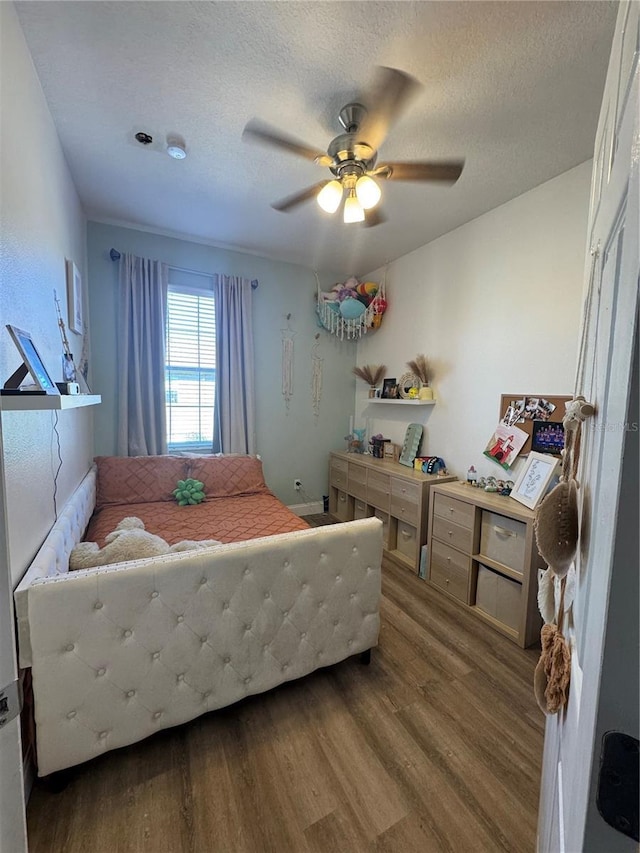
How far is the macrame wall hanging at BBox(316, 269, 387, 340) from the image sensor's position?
11.9ft

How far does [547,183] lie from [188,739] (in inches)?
139

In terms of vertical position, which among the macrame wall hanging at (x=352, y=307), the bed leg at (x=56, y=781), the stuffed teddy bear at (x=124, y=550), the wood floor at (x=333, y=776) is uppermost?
the macrame wall hanging at (x=352, y=307)

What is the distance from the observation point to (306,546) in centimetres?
153

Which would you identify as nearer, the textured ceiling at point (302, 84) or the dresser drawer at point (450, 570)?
the textured ceiling at point (302, 84)

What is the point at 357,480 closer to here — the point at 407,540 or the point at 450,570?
the point at 407,540

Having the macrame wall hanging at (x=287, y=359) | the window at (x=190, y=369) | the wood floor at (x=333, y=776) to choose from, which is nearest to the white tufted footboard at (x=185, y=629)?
the wood floor at (x=333, y=776)

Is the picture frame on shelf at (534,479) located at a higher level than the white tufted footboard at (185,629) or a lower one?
higher

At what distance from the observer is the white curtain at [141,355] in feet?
9.76

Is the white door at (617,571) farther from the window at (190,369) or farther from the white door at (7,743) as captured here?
the window at (190,369)

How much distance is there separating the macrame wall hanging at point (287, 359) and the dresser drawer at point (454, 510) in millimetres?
1980

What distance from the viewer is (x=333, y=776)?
127cm

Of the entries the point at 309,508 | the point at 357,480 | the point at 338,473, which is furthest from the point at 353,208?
the point at 309,508

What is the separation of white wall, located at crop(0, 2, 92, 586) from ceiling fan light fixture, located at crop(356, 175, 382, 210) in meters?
1.39

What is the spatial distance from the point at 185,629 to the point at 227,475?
1.77 meters
